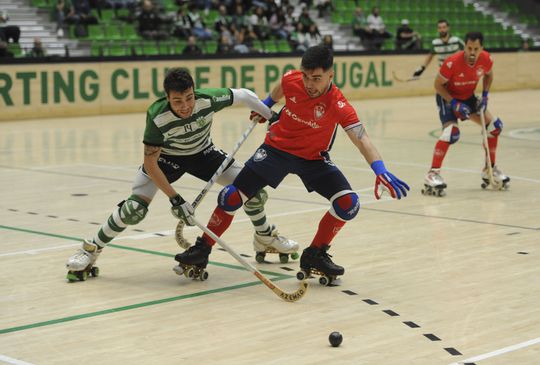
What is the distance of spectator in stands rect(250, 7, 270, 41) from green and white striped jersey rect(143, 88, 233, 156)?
21.0 metres

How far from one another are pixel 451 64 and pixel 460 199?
1.80 metres

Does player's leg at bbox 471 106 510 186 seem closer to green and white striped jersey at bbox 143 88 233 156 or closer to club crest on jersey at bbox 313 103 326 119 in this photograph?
club crest on jersey at bbox 313 103 326 119

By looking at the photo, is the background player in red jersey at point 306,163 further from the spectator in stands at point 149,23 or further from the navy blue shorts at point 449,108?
the spectator in stands at point 149,23

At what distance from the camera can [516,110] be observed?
85.8 ft

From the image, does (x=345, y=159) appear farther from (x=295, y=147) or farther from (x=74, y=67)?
(x=74, y=67)

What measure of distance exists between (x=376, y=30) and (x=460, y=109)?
19.9 m

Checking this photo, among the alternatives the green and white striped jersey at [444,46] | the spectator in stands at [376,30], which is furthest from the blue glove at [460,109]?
the spectator in stands at [376,30]

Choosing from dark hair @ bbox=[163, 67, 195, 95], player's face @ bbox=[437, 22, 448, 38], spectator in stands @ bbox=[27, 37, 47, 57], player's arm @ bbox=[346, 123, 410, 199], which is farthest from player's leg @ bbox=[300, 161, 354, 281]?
spectator in stands @ bbox=[27, 37, 47, 57]

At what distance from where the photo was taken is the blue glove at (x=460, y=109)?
500 inches

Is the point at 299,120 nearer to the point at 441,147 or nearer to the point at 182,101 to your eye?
the point at 182,101

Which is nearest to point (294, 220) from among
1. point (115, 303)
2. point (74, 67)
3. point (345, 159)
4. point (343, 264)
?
point (343, 264)

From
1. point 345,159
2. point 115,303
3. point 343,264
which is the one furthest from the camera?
point 345,159

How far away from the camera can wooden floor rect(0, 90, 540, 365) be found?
609 cm

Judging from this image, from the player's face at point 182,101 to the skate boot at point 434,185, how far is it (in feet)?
17.9
